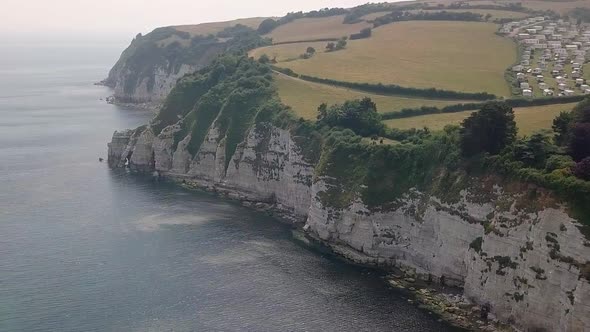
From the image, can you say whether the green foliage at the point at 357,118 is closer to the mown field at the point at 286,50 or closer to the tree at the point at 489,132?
the tree at the point at 489,132

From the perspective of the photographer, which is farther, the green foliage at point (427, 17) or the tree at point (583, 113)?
the green foliage at point (427, 17)

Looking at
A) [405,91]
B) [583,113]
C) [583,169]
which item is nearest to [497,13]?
[405,91]

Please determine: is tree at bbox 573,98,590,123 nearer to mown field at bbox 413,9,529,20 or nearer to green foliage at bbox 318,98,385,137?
green foliage at bbox 318,98,385,137

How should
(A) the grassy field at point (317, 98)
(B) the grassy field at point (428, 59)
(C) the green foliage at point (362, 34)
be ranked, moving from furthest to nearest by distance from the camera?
(C) the green foliage at point (362, 34) → (B) the grassy field at point (428, 59) → (A) the grassy field at point (317, 98)

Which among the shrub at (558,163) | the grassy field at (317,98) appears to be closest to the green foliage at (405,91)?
the grassy field at (317,98)

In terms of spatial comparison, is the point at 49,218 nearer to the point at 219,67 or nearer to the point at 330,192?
the point at 330,192

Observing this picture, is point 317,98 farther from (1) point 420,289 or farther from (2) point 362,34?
(2) point 362,34

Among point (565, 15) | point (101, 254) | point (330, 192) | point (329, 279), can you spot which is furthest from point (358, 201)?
point (565, 15)
